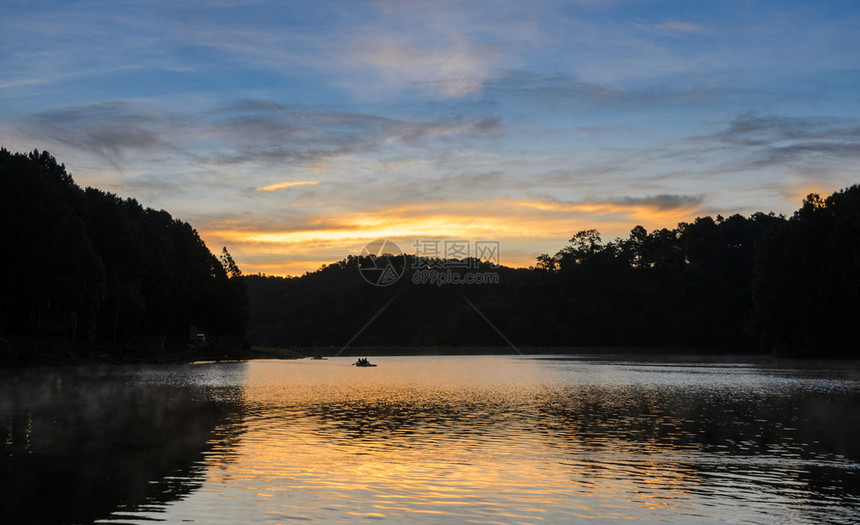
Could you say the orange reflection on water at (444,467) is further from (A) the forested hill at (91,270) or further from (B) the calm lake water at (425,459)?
(A) the forested hill at (91,270)

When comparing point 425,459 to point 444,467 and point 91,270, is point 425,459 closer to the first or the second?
point 444,467

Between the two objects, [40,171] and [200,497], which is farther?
[40,171]

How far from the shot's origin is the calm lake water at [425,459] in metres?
20.0

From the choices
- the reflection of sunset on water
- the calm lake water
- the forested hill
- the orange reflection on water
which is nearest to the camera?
the calm lake water

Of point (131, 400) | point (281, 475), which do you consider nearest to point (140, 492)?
point (281, 475)

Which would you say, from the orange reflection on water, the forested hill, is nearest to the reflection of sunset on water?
the orange reflection on water

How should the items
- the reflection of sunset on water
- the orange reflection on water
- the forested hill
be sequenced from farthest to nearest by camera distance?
the forested hill → the orange reflection on water → the reflection of sunset on water

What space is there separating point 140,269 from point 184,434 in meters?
92.0

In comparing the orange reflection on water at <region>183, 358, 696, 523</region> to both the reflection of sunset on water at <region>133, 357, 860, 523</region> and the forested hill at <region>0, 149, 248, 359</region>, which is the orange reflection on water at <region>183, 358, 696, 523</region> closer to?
the reflection of sunset on water at <region>133, 357, 860, 523</region>

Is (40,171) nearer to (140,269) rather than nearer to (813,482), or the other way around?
(140,269)

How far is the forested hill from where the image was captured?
299 ft

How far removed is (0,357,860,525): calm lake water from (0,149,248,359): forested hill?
41172 millimetres

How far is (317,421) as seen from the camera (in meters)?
40.7

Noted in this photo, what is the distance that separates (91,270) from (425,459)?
3144 inches
